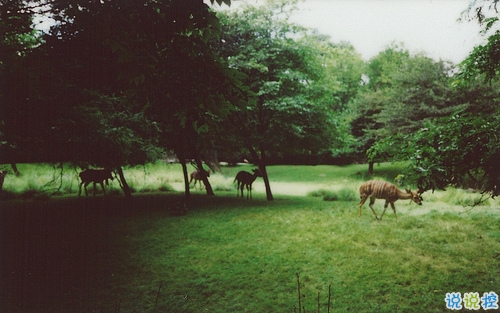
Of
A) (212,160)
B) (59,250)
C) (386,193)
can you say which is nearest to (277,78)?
(386,193)

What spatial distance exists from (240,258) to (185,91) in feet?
12.5

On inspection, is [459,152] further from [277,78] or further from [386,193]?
[277,78]

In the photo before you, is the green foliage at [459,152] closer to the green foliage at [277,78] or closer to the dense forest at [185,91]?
the dense forest at [185,91]

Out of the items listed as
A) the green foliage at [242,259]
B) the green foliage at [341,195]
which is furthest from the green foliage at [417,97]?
the green foliage at [242,259]

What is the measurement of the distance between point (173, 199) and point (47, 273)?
5.98 meters

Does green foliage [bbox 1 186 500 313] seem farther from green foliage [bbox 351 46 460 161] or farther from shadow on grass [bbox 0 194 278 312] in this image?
green foliage [bbox 351 46 460 161]

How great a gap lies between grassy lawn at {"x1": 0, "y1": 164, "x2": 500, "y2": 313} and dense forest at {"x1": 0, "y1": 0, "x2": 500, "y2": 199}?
4.81 feet

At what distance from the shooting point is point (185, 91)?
9.45 feet

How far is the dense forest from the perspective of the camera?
9.37 feet

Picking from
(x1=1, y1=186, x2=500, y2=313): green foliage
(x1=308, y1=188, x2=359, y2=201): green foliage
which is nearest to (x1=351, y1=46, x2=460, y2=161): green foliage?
(x1=308, y1=188, x2=359, y2=201): green foliage

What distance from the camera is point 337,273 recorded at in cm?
505

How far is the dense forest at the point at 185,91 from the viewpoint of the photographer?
2857 millimetres

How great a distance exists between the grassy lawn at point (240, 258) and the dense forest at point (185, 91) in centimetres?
147

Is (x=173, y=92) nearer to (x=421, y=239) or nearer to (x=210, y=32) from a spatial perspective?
(x=210, y=32)
